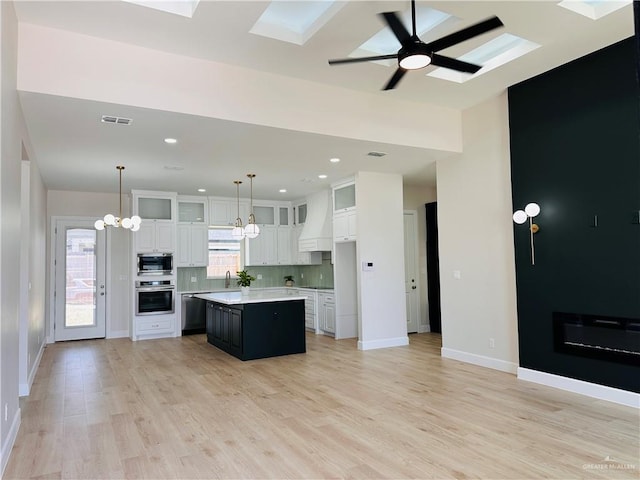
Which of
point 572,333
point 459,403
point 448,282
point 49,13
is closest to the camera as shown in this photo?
point 49,13

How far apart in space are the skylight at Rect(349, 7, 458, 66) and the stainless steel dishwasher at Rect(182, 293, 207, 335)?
6252 mm

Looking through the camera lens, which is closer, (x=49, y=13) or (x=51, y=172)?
(x=49, y=13)

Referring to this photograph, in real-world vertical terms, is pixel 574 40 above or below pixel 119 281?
above

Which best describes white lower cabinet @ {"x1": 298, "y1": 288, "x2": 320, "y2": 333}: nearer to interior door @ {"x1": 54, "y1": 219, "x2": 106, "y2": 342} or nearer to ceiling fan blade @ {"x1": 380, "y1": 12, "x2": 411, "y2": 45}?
interior door @ {"x1": 54, "y1": 219, "x2": 106, "y2": 342}

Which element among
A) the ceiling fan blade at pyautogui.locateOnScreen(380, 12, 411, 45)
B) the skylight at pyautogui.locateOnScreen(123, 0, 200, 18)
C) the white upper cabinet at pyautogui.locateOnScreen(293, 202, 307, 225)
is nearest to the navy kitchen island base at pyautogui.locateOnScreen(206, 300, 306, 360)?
the white upper cabinet at pyautogui.locateOnScreen(293, 202, 307, 225)

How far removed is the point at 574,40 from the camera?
13.5 feet

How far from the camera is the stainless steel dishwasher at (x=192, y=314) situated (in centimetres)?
894

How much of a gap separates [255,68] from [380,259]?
3835mm

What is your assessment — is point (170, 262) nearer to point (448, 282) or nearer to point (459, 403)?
point (448, 282)

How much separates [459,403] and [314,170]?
4.10 metres

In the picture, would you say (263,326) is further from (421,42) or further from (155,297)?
(421,42)

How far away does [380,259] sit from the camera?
7.23 metres

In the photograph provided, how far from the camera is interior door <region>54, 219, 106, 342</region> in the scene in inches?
331

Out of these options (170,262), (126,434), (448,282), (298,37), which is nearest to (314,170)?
(448,282)
